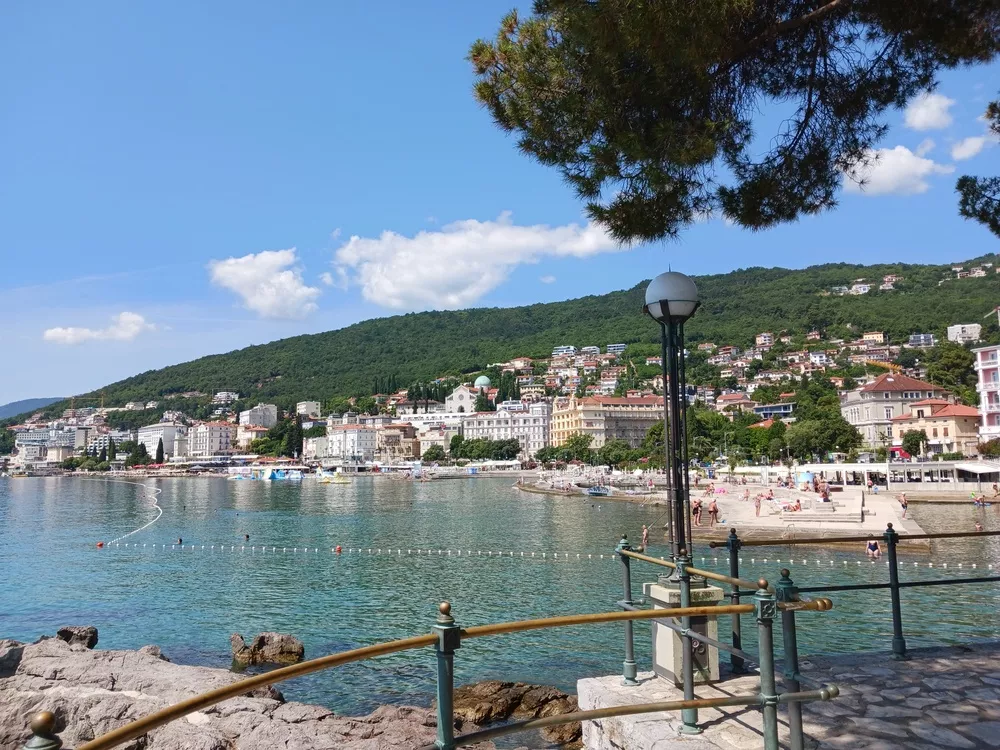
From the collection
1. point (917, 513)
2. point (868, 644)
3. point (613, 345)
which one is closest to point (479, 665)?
point (868, 644)

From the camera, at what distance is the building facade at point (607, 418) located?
10406cm

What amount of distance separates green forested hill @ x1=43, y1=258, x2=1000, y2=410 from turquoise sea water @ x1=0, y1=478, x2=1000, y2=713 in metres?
116

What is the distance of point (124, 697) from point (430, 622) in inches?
249

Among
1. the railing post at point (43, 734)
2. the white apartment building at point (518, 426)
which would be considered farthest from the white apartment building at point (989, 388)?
the white apartment building at point (518, 426)

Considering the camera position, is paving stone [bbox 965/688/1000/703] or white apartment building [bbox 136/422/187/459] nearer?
paving stone [bbox 965/688/1000/703]

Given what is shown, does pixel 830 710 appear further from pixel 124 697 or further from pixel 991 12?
pixel 124 697

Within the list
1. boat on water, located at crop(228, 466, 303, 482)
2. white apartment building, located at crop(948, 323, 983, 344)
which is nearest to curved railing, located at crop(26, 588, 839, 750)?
boat on water, located at crop(228, 466, 303, 482)

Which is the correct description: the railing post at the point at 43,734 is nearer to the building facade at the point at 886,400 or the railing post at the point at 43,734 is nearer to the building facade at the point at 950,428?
the building facade at the point at 950,428

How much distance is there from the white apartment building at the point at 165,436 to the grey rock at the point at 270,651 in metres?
155

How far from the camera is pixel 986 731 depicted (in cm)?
357

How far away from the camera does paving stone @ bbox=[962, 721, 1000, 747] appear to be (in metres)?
3.44

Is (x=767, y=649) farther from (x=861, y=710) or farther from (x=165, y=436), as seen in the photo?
(x=165, y=436)

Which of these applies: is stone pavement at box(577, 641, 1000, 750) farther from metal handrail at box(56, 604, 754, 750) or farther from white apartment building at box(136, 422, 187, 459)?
white apartment building at box(136, 422, 187, 459)

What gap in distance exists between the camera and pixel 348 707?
8.76 meters
